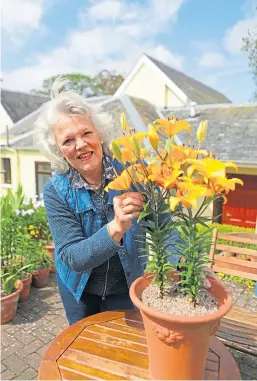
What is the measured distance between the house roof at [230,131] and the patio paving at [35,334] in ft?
15.9

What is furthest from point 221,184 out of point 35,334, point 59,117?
point 35,334

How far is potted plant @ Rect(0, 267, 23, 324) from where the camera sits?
3.39 meters

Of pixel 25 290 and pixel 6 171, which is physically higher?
pixel 6 171

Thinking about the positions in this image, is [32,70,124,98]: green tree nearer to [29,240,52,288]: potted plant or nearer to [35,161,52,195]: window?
[35,161,52,195]: window

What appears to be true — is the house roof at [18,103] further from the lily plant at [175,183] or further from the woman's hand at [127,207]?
the lily plant at [175,183]

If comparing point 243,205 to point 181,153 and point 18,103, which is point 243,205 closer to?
point 181,153

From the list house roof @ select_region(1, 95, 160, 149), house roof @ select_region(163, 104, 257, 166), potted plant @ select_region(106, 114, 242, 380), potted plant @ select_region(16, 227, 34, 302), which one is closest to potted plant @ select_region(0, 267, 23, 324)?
potted plant @ select_region(16, 227, 34, 302)

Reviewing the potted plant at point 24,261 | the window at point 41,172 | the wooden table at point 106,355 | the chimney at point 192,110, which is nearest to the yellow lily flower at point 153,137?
the wooden table at point 106,355

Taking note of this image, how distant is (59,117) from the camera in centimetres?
149

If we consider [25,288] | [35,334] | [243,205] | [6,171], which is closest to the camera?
[35,334]

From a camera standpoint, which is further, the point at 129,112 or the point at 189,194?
the point at 129,112

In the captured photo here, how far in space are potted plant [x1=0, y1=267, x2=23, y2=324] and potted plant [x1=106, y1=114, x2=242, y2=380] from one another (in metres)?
2.69

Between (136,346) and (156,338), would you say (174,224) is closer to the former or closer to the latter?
(156,338)

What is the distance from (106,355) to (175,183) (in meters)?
0.96
